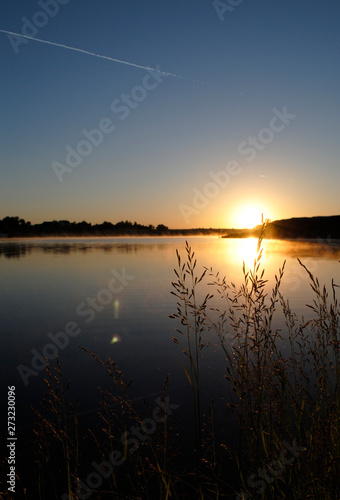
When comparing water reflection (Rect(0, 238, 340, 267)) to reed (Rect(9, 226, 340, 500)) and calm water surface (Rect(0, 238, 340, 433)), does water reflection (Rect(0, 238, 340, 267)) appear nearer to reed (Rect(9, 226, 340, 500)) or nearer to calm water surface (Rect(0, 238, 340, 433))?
calm water surface (Rect(0, 238, 340, 433))

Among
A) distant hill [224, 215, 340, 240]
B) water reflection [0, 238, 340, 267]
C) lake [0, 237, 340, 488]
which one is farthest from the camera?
distant hill [224, 215, 340, 240]

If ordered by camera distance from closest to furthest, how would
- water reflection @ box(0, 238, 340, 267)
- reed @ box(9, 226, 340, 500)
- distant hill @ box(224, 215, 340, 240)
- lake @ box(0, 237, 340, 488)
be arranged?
reed @ box(9, 226, 340, 500)
lake @ box(0, 237, 340, 488)
water reflection @ box(0, 238, 340, 267)
distant hill @ box(224, 215, 340, 240)

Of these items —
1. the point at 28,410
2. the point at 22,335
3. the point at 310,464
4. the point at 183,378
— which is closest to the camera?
the point at 310,464

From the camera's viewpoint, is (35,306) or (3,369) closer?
(3,369)

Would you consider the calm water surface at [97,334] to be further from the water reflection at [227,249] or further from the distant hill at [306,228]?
the distant hill at [306,228]

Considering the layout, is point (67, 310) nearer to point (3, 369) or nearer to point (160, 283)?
point (3, 369)

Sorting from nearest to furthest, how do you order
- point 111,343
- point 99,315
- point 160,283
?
point 111,343
point 99,315
point 160,283

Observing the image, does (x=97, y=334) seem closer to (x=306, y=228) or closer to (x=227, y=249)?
(x=227, y=249)

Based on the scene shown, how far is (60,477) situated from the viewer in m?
3.26

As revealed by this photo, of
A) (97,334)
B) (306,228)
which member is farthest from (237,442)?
(306,228)

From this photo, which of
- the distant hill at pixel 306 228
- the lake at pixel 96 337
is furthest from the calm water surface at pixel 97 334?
the distant hill at pixel 306 228

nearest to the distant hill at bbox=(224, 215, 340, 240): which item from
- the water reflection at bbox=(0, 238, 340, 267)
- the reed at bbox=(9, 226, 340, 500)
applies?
the water reflection at bbox=(0, 238, 340, 267)

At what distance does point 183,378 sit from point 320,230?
9551 centimetres

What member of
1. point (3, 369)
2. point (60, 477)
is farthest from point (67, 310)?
point (60, 477)
